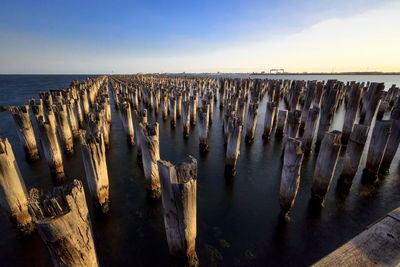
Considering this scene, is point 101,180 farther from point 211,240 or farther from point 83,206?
point 211,240

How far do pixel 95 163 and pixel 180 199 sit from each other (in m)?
2.78

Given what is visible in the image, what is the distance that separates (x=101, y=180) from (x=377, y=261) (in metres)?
5.17

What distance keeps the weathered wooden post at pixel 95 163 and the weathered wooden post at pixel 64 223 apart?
2.04 meters

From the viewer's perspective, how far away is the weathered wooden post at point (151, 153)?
4.71 meters

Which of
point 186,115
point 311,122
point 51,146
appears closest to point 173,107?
point 186,115

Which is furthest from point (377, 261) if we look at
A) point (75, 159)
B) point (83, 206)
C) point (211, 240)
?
point (75, 159)

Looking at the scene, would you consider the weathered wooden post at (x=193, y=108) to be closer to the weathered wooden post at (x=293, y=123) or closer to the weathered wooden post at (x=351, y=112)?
the weathered wooden post at (x=293, y=123)

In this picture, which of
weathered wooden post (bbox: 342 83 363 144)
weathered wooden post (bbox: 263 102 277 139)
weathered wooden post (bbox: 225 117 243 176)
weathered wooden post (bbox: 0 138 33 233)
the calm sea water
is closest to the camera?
weathered wooden post (bbox: 0 138 33 233)

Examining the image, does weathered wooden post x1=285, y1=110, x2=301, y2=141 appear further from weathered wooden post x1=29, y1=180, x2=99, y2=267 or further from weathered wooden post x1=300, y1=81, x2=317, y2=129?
weathered wooden post x1=29, y1=180, x2=99, y2=267

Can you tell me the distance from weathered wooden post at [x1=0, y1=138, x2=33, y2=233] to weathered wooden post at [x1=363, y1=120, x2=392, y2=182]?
10199 mm

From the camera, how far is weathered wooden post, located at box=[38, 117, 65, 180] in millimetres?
5738

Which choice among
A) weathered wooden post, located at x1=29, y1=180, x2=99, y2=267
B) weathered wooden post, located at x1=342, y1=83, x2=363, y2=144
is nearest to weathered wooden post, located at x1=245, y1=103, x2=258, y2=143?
weathered wooden post, located at x1=342, y1=83, x2=363, y2=144

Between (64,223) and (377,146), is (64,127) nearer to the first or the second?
(64,223)

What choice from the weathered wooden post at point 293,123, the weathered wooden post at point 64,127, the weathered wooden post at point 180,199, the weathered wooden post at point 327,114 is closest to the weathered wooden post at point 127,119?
the weathered wooden post at point 64,127
